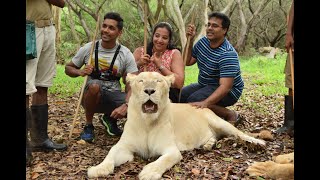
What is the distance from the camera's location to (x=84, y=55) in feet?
20.0

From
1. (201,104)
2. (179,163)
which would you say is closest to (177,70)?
(201,104)

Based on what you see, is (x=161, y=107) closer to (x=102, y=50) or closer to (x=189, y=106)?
(x=189, y=106)

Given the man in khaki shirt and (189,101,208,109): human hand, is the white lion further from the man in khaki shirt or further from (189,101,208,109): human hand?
the man in khaki shirt

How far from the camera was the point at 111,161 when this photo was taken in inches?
175

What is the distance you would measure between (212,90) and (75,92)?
213 inches

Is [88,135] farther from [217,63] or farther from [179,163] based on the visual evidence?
[217,63]

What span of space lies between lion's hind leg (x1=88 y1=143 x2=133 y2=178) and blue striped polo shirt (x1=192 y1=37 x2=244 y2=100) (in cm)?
208

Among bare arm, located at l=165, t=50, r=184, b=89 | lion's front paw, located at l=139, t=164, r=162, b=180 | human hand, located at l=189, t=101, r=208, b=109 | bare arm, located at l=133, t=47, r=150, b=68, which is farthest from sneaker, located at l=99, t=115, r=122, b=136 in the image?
lion's front paw, located at l=139, t=164, r=162, b=180

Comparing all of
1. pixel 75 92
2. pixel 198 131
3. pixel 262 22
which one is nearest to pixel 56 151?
pixel 198 131

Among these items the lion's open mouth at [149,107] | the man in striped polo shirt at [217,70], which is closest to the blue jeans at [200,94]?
the man in striped polo shirt at [217,70]

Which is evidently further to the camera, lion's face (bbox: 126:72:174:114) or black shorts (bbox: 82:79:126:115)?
black shorts (bbox: 82:79:126:115)

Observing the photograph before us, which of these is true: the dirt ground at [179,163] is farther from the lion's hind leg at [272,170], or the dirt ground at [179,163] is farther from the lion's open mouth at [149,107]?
the lion's open mouth at [149,107]

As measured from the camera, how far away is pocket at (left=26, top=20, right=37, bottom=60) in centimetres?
445

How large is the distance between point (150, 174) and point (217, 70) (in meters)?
2.68
